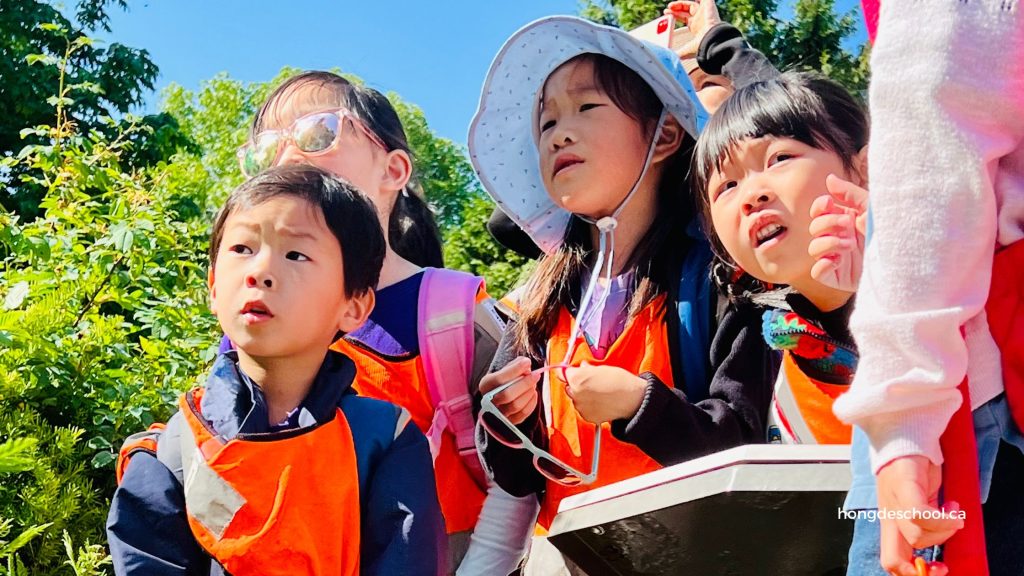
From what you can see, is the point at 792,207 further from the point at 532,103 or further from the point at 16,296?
the point at 16,296

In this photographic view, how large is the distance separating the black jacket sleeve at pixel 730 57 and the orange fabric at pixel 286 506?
1477 mm

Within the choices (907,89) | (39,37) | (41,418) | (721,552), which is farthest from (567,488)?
(39,37)

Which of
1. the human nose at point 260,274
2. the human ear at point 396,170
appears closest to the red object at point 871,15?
the human nose at point 260,274

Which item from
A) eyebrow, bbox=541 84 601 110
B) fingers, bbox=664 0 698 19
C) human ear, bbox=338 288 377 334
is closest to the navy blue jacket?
human ear, bbox=338 288 377 334

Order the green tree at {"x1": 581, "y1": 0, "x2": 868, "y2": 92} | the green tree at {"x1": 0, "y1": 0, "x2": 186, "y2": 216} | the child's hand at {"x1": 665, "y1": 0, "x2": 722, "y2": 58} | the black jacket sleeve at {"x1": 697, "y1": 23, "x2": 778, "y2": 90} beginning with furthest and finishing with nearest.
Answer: the green tree at {"x1": 0, "y1": 0, "x2": 186, "y2": 216} < the green tree at {"x1": 581, "y1": 0, "x2": 868, "y2": 92} < the child's hand at {"x1": 665, "y1": 0, "x2": 722, "y2": 58} < the black jacket sleeve at {"x1": 697, "y1": 23, "x2": 778, "y2": 90}

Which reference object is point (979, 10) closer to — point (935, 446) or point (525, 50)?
point (935, 446)

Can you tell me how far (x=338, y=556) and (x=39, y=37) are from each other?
63.0 ft

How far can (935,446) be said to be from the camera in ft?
4.04

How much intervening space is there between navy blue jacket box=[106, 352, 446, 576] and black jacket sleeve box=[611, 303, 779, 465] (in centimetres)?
43

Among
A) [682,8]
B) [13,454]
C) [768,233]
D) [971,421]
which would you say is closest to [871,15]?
[971,421]

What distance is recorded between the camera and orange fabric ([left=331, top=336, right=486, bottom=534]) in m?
2.56

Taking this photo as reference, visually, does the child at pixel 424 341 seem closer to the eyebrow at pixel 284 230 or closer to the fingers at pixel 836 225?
the eyebrow at pixel 284 230

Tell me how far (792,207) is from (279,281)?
40.0 inches

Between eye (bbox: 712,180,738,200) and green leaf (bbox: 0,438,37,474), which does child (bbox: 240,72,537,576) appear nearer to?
eye (bbox: 712,180,738,200)
